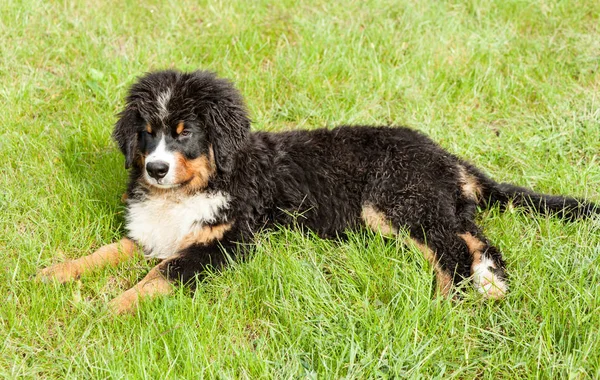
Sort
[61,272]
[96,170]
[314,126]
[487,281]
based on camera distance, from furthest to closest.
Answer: [314,126], [96,170], [61,272], [487,281]

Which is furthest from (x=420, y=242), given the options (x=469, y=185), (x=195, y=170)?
(x=195, y=170)

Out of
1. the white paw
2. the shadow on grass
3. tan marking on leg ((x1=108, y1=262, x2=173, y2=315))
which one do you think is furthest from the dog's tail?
the shadow on grass

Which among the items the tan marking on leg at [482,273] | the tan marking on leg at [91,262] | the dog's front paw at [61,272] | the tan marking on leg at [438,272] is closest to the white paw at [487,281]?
the tan marking on leg at [482,273]

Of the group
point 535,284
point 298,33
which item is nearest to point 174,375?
point 535,284

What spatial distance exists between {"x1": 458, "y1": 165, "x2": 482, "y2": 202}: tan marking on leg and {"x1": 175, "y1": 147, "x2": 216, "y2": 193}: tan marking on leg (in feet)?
5.38

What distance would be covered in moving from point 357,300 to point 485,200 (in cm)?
141

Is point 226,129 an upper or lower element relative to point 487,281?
upper

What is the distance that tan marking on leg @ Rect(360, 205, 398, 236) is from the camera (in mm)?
3661

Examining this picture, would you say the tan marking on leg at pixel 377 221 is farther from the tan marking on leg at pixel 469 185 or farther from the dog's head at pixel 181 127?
the dog's head at pixel 181 127

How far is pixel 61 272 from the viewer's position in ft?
11.2

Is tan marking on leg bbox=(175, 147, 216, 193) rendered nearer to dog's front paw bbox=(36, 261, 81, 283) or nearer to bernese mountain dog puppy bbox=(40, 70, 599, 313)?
bernese mountain dog puppy bbox=(40, 70, 599, 313)

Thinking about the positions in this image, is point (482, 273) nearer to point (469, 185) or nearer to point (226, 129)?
point (469, 185)

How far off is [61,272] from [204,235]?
0.86 meters

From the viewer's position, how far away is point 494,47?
587 centimetres
